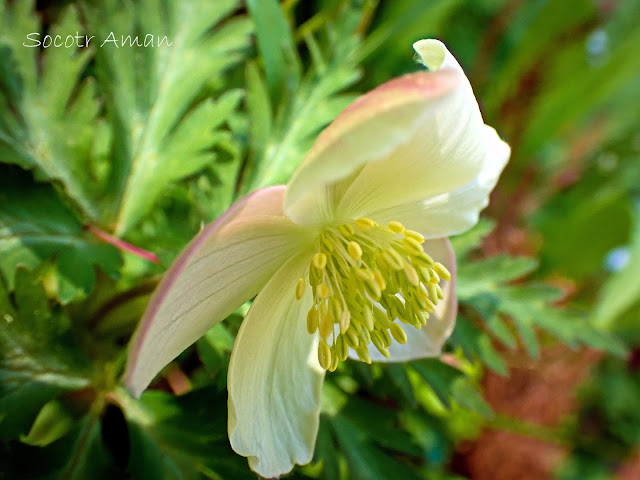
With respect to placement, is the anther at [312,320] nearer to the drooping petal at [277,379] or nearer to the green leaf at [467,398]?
the drooping petal at [277,379]

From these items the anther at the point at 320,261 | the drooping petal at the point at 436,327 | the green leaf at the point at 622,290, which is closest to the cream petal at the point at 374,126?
the anther at the point at 320,261

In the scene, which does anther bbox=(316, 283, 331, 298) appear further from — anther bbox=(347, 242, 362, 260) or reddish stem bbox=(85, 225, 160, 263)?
reddish stem bbox=(85, 225, 160, 263)

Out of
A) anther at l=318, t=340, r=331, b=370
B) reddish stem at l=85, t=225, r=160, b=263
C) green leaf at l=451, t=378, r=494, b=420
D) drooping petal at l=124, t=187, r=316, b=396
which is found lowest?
green leaf at l=451, t=378, r=494, b=420

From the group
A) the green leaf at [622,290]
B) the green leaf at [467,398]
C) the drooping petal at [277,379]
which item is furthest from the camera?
the green leaf at [622,290]

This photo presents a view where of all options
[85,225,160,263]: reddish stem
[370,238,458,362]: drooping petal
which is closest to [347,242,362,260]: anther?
[370,238,458,362]: drooping petal

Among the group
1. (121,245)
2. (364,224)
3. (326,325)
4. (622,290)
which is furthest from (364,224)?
(622,290)

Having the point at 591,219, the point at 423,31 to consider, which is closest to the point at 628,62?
the point at 591,219
